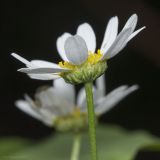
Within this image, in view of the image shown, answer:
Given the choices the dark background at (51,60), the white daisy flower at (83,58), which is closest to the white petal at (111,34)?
the white daisy flower at (83,58)

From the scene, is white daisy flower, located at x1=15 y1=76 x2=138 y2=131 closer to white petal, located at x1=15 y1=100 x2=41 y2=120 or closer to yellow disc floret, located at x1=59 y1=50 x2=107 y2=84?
white petal, located at x1=15 y1=100 x2=41 y2=120

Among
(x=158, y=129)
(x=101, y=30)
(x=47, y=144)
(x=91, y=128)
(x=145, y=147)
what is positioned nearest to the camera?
(x=91, y=128)

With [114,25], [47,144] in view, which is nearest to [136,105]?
[47,144]

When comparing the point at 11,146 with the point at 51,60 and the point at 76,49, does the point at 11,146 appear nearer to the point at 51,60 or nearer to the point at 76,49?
the point at 76,49

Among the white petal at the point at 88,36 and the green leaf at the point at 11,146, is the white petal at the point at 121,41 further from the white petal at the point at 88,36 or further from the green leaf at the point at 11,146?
the green leaf at the point at 11,146

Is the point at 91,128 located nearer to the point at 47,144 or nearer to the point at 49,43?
the point at 47,144

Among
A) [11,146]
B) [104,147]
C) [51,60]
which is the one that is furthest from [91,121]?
[51,60]

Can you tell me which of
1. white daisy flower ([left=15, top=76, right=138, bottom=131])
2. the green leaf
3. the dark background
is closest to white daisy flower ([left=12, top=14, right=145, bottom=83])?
white daisy flower ([left=15, top=76, right=138, bottom=131])

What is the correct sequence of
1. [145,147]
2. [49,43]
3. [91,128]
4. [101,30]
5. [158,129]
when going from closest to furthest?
[91,128] < [145,147] < [158,129] < [101,30] < [49,43]
